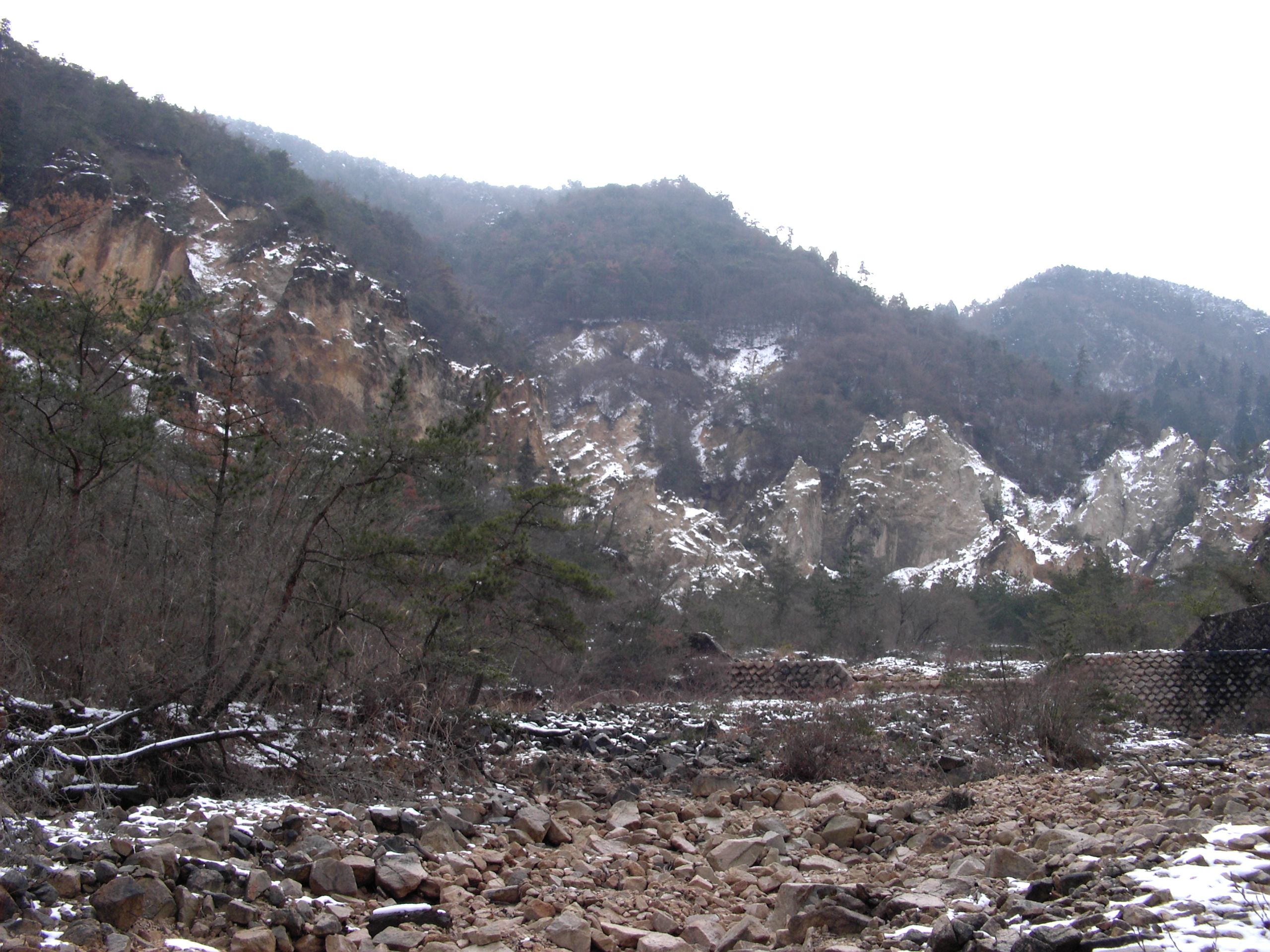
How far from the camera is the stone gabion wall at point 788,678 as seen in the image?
1795cm

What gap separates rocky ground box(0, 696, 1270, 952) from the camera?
136 inches

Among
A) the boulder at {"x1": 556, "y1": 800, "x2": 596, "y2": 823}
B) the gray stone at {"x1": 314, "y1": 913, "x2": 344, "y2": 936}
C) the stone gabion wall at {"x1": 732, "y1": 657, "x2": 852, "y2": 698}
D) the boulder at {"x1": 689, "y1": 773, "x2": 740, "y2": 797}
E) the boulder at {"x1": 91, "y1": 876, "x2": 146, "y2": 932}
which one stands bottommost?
the stone gabion wall at {"x1": 732, "y1": 657, "x2": 852, "y2": 698}

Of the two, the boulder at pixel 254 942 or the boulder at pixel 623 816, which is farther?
the boulder at pixel 623 816

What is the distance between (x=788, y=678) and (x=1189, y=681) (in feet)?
26.3

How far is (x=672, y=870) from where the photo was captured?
5711mm

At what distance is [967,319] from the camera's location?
10419 centimetres

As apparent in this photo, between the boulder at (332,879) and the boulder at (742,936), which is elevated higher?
the boulder at (332,879)

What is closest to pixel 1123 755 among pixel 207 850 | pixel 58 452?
pixel 207 850

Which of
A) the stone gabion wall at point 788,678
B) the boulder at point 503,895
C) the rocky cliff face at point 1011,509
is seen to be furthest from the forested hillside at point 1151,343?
the boulder at point 503,895

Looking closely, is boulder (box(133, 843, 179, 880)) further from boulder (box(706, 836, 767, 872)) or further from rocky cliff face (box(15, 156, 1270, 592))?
rocky cliff face (box(15, 156, 1270, 592))

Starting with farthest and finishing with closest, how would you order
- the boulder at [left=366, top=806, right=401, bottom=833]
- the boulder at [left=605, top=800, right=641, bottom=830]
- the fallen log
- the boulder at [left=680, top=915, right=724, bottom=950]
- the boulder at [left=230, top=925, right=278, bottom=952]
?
the boulder at [left=605, top=800, right=641, bottom=830]
the boulder at [left=366, top=806, right=401, bottom=833]
the fallen log
the boulder at [left=680, top=915, right=724, bottom=950]
the boulder at [left=230, top=925, right=278, bottom=952]

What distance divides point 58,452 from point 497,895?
6.96 metres

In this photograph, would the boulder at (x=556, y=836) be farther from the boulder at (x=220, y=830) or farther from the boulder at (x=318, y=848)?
the boulder at (x=220, y=830)

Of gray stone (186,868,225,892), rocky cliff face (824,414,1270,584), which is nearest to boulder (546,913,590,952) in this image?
gray stone (186,868,225,892)
